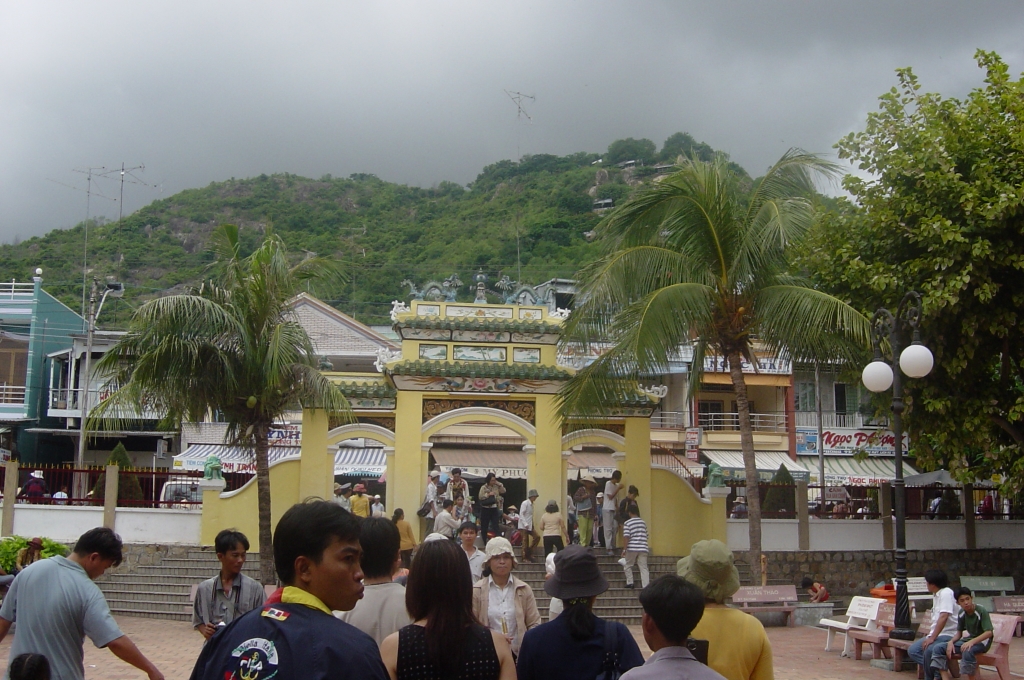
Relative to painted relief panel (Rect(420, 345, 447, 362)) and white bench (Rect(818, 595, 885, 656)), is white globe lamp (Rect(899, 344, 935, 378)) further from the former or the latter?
painted relief panel (Rect(420, 345, 447, 362))

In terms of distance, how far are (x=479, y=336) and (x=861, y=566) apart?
8694mm

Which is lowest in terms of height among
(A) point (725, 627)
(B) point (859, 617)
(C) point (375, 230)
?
(B) point (859, 617)

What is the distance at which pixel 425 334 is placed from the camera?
1923cm

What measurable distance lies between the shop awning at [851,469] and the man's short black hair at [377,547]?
28165mm

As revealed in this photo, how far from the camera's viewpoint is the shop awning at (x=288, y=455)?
28.4 meters

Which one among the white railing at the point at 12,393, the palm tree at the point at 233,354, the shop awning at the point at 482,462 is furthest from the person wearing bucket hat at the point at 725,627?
the white railing at the point at 12,393

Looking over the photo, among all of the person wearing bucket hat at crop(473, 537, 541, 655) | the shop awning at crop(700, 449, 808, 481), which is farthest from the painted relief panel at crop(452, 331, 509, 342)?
the person wearing bucket hat at crop(473, 537, 541, 655)

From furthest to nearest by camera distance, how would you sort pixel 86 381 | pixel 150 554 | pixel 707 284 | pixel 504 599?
pixel 86 381 → pixel 150 554 → pixel 707 284 → pixel 504 599

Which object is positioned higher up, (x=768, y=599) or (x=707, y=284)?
(x=707, y=284)

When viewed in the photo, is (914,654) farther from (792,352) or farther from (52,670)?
(52,670)

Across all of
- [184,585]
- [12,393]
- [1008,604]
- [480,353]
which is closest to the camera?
[1008,604]

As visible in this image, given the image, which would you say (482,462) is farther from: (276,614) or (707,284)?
(276,614)

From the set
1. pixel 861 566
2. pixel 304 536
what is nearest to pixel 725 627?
pixel 304 536

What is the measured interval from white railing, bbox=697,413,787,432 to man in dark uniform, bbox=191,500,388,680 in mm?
30617
